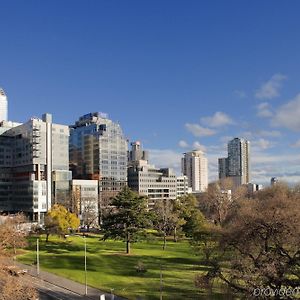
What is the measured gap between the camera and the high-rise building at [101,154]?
154m

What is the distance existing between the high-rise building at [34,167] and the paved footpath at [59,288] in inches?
3041

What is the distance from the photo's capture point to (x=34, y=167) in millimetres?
127000

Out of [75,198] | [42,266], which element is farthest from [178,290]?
[75,198]

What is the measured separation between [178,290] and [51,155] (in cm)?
9536

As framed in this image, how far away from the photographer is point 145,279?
46438 millimetres

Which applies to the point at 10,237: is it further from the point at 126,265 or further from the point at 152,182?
the point at 152,182

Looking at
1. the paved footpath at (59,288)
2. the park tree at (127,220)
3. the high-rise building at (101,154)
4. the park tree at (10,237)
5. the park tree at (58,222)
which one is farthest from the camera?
the high-rise building at (101,154)

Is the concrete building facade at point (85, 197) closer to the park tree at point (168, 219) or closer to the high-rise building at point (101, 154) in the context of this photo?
the high-rise building at point (101, 154)

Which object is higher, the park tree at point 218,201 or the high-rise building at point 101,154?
the high-rise building at point 101,154

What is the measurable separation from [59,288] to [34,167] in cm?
8867

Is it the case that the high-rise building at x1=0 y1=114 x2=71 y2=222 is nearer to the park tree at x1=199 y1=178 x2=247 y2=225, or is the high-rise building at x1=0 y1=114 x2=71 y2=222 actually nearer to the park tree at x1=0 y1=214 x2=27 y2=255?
the park tree at x1=199 y1=178 x2=247 y2=225

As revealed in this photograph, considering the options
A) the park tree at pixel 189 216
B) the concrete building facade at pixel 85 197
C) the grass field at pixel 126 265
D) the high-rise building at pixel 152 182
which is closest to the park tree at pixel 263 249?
the grass field at pixel 126 265

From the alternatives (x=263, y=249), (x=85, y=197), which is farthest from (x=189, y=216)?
(x=85, y=197)

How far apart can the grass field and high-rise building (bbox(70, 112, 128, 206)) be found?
7586 cm
